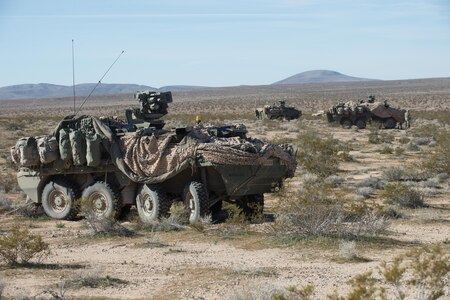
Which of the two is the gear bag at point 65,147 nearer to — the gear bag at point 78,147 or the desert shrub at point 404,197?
the gear bag at point 78,147

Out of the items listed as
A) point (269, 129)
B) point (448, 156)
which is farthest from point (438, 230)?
point (269, 129)

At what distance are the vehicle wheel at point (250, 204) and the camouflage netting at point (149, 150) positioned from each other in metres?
0.82

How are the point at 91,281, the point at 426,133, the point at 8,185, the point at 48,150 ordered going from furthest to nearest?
1. the point at 426,133
2. the point at 8,185
3. the point at 48,150
4. the point at 91,281

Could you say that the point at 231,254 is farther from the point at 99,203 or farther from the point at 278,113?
the point at 278,113

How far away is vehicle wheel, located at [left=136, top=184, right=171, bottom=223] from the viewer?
49.3 ft

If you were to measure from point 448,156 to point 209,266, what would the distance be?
1480 centimetres

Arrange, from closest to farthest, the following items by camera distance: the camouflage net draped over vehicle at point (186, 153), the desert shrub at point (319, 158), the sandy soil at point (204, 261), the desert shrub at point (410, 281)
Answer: the desert shrub at point (410, 281) → the sandy soil at point (204, 261) → the camouflage net draped over vehicle at point (186, 153) → the desert shrub at point (319, 158)

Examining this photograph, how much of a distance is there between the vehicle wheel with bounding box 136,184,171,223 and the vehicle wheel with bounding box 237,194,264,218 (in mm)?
1548

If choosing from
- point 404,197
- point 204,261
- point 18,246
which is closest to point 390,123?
point 404,197

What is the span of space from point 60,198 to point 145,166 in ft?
8.62

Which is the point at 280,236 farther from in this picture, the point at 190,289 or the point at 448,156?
the point at 448,156

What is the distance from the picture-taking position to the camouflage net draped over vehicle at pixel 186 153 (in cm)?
1433

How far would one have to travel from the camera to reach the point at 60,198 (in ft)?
54.9

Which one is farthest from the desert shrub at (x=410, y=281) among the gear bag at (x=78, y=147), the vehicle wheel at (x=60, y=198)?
the vehicle wheel at (x=60, y=198)
